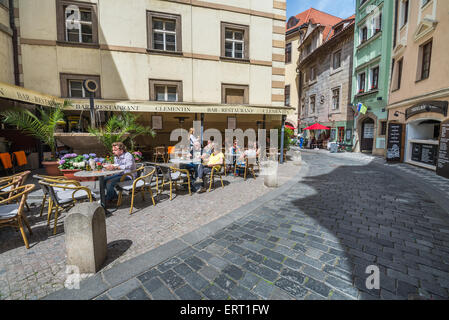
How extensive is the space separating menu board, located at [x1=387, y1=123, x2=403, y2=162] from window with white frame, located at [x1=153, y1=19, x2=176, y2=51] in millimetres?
12328

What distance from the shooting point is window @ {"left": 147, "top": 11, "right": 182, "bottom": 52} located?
10266mm

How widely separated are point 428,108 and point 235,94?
866 centimetres

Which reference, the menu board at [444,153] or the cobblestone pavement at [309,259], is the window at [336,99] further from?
the cobblestone pavement at [309,259]

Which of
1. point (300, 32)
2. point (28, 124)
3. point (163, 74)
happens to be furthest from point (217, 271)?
point (300, 32)

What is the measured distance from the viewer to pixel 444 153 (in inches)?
318

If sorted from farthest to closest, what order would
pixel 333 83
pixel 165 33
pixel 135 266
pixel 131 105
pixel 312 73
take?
pixel 312 73
pixel 333 83
pixel 165 33
pixel 131 105
pixel 135 266

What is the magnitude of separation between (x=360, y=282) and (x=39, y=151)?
37.9 feet

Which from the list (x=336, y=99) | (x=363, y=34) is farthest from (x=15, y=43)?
(x=336, y=99)

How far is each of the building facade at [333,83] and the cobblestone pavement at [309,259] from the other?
17.2m

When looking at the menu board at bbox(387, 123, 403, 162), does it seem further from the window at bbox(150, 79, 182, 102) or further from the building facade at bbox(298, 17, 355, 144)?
the window at bbox(150, 79, 182, 102)

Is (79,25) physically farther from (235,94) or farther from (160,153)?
(235,94)

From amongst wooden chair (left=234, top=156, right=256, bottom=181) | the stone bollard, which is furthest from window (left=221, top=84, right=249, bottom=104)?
the stone bollard

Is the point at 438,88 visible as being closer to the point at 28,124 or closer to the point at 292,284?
the point at 292,284

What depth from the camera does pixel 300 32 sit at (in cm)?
2817
